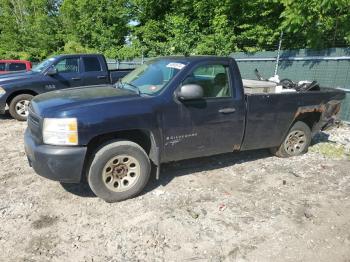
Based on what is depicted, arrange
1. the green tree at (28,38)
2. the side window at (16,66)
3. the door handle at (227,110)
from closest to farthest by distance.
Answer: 1. the door handle at (227,110)
2. the side window at (16,66)
3. the green tree at (28,38)

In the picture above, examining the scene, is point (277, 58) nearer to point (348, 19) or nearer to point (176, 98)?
point (348, 19)

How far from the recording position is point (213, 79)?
4.78 m

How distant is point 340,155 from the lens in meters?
6.25

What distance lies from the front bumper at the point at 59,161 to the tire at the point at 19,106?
543cm

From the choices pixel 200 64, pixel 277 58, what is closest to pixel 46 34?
pixel 277 58

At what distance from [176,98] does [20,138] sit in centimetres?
443

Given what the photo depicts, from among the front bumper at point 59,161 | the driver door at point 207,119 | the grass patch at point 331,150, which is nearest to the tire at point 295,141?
the grass patch at point 331,150

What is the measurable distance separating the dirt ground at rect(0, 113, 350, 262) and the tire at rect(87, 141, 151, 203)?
0.17 meters

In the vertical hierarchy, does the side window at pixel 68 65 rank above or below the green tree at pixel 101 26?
below

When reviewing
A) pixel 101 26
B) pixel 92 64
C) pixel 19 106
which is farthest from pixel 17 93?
pixel 101 26

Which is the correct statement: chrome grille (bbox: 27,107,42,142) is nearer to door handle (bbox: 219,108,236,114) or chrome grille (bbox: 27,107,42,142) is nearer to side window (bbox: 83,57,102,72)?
door handle (bbox: 219,108,236,114)

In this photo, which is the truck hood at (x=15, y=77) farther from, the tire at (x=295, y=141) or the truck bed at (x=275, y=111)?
the tire at (x=295, y=141)

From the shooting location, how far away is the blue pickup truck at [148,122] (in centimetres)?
381

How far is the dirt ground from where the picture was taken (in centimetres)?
330
